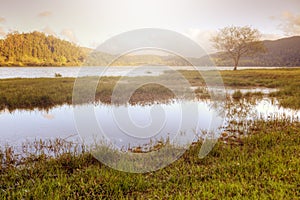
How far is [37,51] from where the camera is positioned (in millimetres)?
136250

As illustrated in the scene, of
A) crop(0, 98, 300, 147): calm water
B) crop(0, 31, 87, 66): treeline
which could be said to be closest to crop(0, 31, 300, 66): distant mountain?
crop(0, 31, 87, 66): treeline

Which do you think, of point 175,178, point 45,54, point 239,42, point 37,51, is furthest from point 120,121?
point 45,54

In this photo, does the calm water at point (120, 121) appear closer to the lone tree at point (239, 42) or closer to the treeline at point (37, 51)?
the lone tree at point (239, 42)

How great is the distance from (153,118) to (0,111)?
27.9 feet

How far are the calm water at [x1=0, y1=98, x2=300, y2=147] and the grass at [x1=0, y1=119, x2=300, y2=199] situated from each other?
92.7 inches

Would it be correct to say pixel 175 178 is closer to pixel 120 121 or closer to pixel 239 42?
pixel 120 121

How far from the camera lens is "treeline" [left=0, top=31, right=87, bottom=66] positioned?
122m

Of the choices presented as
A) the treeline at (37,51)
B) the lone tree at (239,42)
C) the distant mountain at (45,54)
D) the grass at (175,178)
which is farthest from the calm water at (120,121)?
the treeline at (37,51)

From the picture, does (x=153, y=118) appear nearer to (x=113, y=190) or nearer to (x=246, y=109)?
(x=246, y=109)

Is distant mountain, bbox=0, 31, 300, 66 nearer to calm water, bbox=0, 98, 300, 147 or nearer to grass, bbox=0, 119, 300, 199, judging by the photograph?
calm water, bbox=0, 98, 300, 147

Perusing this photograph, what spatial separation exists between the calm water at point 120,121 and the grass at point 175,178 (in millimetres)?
2354

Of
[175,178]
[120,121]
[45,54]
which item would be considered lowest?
[175,178]

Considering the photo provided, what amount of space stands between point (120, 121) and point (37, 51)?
141987 mm

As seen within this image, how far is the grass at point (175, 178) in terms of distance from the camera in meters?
4.65
